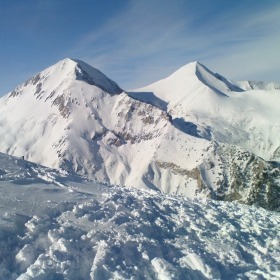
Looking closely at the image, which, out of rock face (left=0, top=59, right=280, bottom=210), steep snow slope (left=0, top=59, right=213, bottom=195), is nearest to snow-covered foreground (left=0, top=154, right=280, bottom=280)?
rock face (left=0, top=59, right=280, bottom=210)

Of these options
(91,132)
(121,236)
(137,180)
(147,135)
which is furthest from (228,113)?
(121,236)

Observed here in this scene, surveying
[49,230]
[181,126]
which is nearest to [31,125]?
[181,126]

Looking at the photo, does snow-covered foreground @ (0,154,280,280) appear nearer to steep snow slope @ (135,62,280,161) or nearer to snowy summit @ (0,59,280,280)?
snowy summit @ (0,59,280,280)

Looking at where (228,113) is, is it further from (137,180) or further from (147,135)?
(137,180)

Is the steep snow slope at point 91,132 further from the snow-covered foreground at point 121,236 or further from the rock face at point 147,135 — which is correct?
the snow-covered foreground at point 121,236

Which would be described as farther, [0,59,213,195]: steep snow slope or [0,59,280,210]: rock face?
[0,59,213,195]: steep snow slope

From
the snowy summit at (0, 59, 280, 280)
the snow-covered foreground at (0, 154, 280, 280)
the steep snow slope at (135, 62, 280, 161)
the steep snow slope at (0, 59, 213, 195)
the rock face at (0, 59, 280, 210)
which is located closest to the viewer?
the snow-covered foreground at (0, 154, 280, 280)

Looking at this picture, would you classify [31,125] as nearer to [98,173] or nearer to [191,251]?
[98,173]
